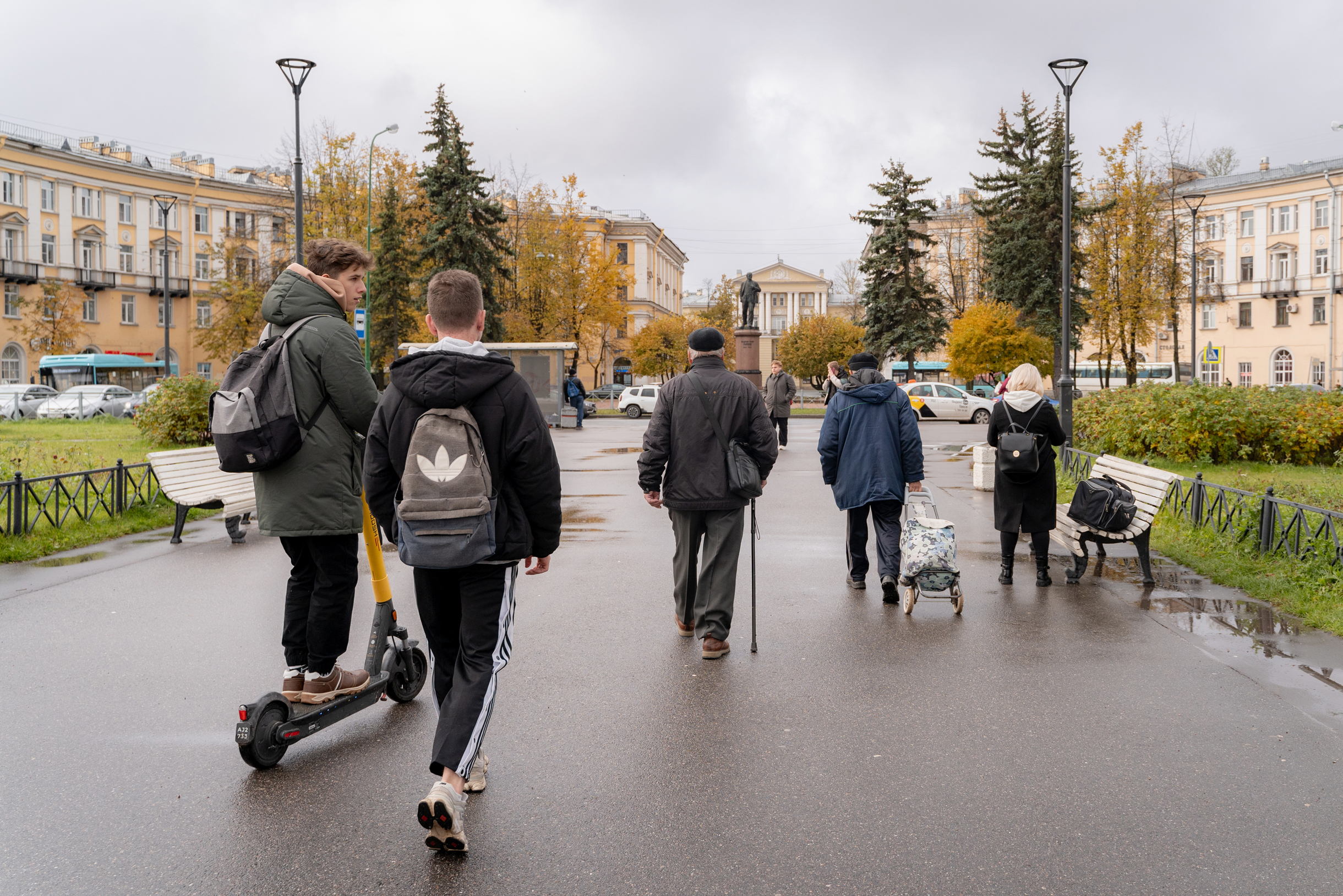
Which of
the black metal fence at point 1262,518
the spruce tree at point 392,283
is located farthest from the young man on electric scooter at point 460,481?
the spruce tree at point 392,283

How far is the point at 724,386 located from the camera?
6070 millimetres

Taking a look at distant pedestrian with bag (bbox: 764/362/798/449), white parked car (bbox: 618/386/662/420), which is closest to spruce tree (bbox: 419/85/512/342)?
white parked car (bbox: 618/386/662/420)

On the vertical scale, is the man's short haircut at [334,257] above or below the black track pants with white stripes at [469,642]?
above

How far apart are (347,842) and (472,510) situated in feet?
3.90

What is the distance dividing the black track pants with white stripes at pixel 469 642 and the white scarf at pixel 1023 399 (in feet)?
17.7

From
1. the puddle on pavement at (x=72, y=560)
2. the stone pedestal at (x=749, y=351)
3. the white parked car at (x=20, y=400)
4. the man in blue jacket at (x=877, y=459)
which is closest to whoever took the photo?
the man in blue jacket at (x=877, y=459)

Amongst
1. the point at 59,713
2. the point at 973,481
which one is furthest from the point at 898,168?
the point at 59,713

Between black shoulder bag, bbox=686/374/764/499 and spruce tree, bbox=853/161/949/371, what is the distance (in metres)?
44.4

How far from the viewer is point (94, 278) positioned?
65000mm

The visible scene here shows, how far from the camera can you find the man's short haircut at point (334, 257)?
436cm

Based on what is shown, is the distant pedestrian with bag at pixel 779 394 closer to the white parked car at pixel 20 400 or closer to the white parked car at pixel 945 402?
the white parked car at pixel 945 402

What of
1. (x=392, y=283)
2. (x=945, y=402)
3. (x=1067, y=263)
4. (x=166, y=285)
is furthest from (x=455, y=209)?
(x=1067, y=263)

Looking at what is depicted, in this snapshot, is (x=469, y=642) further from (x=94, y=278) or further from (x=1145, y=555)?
(x=94, y=278)

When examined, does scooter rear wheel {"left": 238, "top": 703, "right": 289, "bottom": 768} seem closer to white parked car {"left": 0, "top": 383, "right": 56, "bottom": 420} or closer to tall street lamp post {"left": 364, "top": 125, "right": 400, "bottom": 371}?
tall street lamp post {"left": 364, "top": 125, "right": 400, "bottom": 371}
